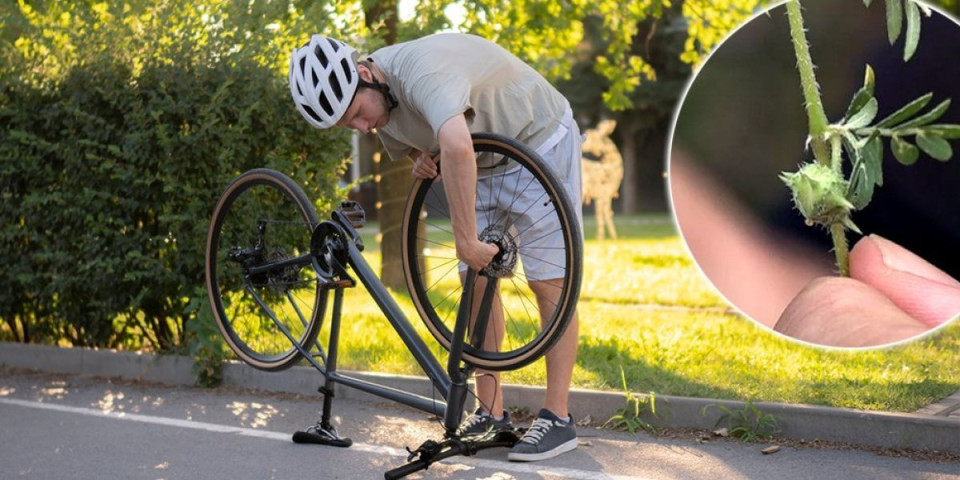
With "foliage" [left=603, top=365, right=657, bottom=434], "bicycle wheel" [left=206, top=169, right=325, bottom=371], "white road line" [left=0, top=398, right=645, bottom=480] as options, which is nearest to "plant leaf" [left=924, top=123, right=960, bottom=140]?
"foliage" [left=603, top=365, right=657, bottom=434]

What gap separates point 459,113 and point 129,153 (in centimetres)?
352

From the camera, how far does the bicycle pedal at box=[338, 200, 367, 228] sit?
16.5ft

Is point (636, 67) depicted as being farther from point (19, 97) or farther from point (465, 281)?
point (465, 281)

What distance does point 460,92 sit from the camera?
172 inches

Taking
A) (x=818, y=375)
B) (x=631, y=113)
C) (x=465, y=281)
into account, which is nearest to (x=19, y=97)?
(x=465, y=281)

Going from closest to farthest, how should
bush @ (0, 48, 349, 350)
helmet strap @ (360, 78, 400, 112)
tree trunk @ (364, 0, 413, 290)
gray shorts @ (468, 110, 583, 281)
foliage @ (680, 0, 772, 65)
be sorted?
helmet strap @ (360, 78, 400, 112)
gray shorts @ (468, 110, 583, 281)
bush @ (0, 48, 349, 350)
tree trunk @ (364, 0, 413, 290)
foliage @ (680, 0, 772, 65)

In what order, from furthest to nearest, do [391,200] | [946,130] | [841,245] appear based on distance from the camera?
[391,200] → [841,245] → [946,130]

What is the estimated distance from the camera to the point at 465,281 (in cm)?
466

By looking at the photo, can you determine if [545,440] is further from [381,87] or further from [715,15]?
[715,15]

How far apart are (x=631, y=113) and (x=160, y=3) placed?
104 feet

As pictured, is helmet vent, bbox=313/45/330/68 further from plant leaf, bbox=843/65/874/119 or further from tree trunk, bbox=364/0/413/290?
A: tree trunk, bbox=364/0/413/290

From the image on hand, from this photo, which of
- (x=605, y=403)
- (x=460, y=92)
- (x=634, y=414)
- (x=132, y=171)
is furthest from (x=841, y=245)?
(x=132, y=171)

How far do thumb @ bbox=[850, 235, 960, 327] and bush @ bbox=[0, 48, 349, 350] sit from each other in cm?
344

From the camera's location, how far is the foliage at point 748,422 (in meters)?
5.38
